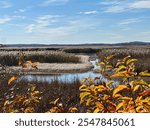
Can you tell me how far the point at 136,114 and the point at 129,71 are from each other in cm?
35

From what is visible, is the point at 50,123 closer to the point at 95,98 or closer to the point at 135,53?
the point at 95,98

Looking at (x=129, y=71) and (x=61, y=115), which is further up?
(x=129, y=71)

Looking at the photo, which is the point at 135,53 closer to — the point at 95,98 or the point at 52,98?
the point at 52,98

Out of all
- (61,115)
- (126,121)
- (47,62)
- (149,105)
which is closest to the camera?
(149,105)

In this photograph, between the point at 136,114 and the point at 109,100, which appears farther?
the point at 109,100

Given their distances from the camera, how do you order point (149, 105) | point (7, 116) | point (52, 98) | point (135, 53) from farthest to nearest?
point (135, 53) < point (52, 98) < point (7, 116) < point (149, 105)

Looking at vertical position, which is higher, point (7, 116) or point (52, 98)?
point (7, 116)

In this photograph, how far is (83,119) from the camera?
2945 millimetres


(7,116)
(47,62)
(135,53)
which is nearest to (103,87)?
(7,116)

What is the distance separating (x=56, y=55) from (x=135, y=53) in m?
8.19

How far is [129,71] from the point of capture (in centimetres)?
296

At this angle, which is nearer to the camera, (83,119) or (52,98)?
(83,119)

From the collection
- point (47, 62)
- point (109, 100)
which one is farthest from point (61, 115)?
point (47, 62)

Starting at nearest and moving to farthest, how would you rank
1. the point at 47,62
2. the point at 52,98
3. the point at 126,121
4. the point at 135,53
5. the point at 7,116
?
the point at 126,121 → the point at 7,116 → the point at 52,98 → the point at 47,62 → the point at 135,53
